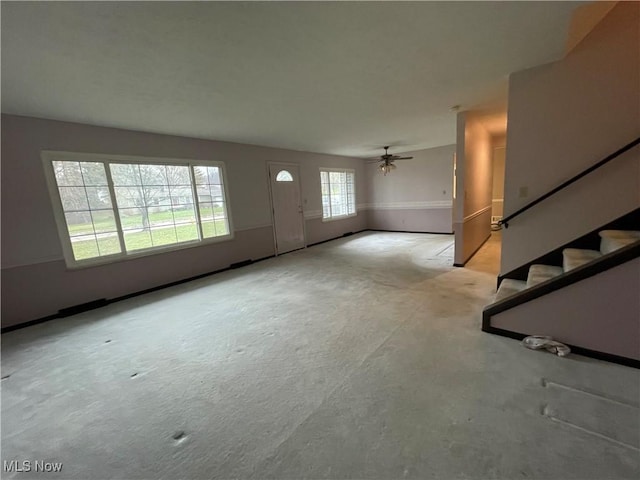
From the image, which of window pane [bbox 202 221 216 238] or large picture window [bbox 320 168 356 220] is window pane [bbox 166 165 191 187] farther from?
large picture window [bbox 320 168 356 220]

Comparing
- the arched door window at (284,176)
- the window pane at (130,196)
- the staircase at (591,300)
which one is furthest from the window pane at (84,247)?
the staircase at (591,300)

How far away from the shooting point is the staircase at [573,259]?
2.11 metres

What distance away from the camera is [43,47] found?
1.80 m

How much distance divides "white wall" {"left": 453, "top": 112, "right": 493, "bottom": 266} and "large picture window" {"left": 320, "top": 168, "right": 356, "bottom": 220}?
3.74m

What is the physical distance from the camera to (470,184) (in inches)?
184

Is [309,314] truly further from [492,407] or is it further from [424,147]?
[424,147]

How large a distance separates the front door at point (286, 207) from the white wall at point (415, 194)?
3220 millimetres

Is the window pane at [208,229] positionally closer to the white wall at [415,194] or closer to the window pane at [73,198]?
the window pane at [73,198]

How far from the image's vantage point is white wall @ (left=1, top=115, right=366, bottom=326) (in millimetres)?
3038

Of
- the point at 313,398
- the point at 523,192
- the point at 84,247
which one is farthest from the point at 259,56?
the point at 84,247

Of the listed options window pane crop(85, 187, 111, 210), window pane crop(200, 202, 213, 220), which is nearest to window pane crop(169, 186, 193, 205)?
window pane crop(200, 202, 213, 220)

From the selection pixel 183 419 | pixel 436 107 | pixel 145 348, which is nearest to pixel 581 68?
pixel 436 107

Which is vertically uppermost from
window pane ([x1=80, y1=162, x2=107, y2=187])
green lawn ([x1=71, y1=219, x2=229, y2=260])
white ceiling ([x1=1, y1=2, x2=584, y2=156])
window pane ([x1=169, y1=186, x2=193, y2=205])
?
white ceiling ([x1=1, y1=2, x2=584, y2=156])

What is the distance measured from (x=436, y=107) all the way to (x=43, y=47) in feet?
13.3
